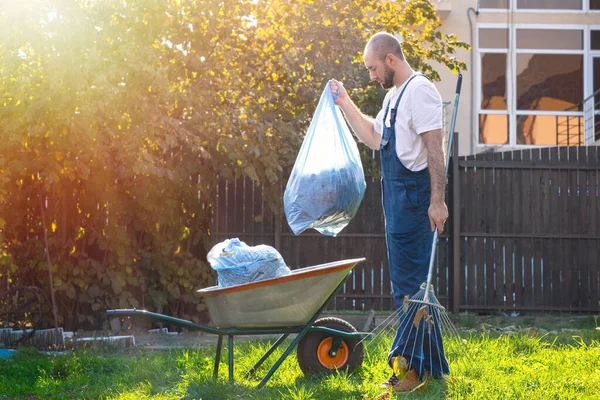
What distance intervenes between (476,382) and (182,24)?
5.02 metres

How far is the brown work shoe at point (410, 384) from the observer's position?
446 centimetres

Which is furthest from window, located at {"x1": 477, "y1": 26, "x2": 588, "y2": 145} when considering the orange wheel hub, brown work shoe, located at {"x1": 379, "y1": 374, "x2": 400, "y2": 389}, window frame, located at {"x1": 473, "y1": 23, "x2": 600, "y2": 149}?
brown work shoe, located at {"x1": 379, "y1": 374, "x2": 400, "y2": 389}

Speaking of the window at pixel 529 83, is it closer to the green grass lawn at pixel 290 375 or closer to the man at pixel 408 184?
the green grass lawn at pixel 290 375

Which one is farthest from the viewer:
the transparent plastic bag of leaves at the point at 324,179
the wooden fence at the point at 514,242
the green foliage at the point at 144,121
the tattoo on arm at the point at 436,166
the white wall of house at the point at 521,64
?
the white wall of house at the point at 521,64

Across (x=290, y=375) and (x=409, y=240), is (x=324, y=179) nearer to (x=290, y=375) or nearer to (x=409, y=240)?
(x=409, y=240)

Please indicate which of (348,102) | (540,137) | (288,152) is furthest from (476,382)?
(540,137)

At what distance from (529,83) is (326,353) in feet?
43.2

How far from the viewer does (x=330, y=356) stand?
5.13m

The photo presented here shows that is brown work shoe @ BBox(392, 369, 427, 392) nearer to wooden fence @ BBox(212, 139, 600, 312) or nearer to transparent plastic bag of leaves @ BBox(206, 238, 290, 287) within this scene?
transparent plastic bag of leaves @ BBox(206, 238, 290, 287)

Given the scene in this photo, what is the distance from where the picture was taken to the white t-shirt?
4496mm

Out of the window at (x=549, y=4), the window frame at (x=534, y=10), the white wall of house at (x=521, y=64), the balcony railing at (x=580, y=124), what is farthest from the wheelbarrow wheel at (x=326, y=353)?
the window at (x=549, y=4)

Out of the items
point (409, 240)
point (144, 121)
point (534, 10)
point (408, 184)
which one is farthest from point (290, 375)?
point (534, 10)

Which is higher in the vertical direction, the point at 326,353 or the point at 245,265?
the point at 245,265

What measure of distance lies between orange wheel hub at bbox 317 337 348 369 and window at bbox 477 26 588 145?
12269 millimetres
